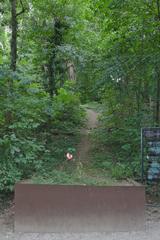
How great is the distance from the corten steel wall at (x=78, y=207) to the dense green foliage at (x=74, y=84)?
3.15 feet

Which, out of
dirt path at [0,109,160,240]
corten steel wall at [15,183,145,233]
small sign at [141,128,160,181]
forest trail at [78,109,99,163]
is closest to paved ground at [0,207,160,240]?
dirt path at [0,109,160,240]

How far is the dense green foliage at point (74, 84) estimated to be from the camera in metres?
7.67

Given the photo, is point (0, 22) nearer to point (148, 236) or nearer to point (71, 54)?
point (71, 54)

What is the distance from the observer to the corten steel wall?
584 centimetres

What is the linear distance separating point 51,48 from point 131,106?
349cm

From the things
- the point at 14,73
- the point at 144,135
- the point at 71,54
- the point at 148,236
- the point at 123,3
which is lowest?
the point at 148,236

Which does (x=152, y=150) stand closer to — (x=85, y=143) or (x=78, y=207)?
(x=78, y=207)

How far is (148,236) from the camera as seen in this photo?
5590 millimetres

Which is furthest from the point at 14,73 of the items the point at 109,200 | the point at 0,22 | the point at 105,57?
the point at 0,22

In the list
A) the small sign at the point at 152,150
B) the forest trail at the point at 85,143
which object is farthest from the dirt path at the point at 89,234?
the forest trail at the point at 85,143

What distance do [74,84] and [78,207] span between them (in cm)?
802

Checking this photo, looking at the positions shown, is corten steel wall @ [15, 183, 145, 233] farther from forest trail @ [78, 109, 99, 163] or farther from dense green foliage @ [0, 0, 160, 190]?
forest trail @ [78, 109, 99, 163]

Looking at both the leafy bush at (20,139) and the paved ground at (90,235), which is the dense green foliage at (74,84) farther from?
the paved ground at (90,235)

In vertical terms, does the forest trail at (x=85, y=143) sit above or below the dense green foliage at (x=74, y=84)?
below
